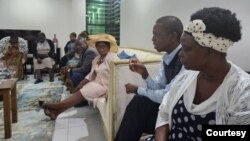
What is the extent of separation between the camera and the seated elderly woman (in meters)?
2.63

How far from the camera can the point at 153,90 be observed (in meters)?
1.48

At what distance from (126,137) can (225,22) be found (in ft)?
2.94

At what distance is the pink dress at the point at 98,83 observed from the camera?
8.68 feet

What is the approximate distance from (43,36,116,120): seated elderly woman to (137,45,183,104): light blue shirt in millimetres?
1112

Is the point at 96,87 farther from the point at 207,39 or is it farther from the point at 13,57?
the point at 13,57

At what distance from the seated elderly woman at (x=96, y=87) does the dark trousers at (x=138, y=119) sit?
3.92 ft

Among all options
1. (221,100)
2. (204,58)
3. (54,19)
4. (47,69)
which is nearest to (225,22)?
(204,58)

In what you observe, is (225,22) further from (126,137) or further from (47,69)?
(47,69)

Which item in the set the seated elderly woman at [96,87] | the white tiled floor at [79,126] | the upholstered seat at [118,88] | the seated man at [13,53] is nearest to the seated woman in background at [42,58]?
the seated man at [13,53]

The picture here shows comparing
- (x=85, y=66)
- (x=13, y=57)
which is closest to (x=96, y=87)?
(x=85, y=66)

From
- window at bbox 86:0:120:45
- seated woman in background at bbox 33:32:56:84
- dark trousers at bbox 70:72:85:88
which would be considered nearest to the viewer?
dark trousers at bbox 70:72:85:88

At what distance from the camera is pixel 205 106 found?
3.11 ft

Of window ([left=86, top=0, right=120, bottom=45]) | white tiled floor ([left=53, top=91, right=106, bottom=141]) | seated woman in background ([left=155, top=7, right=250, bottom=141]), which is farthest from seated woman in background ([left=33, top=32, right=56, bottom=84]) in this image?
seated woman in background ([left=155, top=7, right=250, bottom=141])
